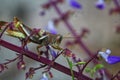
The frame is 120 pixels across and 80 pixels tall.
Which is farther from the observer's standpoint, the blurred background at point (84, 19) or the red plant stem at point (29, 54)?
the blurred background at point (84, 19)

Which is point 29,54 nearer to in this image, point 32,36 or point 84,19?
point 32,36

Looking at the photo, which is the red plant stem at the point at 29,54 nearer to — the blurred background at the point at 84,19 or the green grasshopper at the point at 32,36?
the green grasshopper at the point at 32,36

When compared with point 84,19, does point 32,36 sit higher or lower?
higher

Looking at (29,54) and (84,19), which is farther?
(84,19)

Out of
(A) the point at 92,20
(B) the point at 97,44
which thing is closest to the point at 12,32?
(B) the point at 97,44

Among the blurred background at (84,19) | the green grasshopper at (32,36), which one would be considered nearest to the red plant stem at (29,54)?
the green grasshopper at (32,36)

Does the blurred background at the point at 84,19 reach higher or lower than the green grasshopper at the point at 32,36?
lower

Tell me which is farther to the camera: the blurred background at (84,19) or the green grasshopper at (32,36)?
the blurred background at (84,19)

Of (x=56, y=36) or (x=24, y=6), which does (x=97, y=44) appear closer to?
(x=24, y=6)

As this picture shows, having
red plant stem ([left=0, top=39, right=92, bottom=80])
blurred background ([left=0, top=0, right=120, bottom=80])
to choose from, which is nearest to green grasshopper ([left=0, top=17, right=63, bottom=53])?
red plant stem ([left=0, top=39, right=92, bottom=80])

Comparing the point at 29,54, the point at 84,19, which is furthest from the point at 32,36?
the point at 84,19
